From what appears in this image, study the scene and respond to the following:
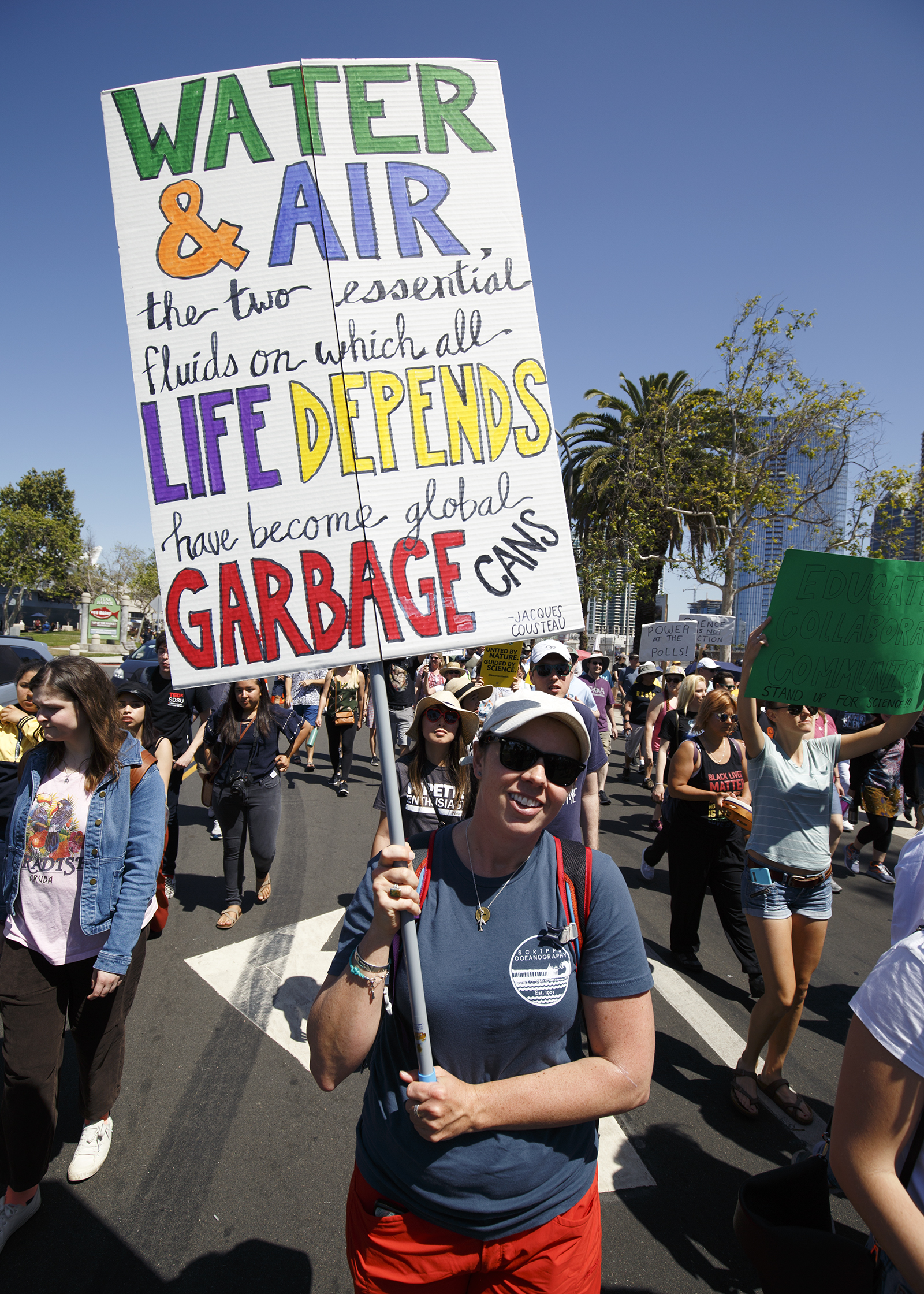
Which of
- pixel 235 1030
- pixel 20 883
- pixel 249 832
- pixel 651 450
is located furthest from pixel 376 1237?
pixel 651 450

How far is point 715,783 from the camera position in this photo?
187 inches

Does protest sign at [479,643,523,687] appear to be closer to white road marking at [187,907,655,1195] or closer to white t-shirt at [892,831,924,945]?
white road marking at [187,907,655,1195]

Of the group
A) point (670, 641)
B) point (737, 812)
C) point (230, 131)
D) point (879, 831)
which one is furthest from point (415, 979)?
point (670, 641)

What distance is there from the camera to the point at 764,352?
1919cm

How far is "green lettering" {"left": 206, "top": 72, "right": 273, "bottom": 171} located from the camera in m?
1.82

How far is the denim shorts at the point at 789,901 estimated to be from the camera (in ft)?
11.2

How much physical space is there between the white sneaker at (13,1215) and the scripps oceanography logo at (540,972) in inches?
90.1

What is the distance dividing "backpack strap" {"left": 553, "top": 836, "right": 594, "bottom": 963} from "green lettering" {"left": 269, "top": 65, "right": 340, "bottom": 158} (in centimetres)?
187

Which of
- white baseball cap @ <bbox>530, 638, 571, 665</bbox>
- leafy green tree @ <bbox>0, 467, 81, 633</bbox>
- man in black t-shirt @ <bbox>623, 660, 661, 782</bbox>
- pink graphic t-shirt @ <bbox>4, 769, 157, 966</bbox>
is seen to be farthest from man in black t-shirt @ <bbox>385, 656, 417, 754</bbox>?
leafy green tree @ <bbox>0, 467, 81, 633</bbox>

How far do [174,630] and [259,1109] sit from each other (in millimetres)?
2588

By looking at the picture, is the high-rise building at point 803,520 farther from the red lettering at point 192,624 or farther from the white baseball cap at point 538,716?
the red lettering at point 192,624

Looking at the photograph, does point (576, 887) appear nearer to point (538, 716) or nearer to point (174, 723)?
point (538, 716)

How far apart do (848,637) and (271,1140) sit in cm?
324

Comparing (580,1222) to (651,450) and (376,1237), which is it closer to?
(376,1237)
